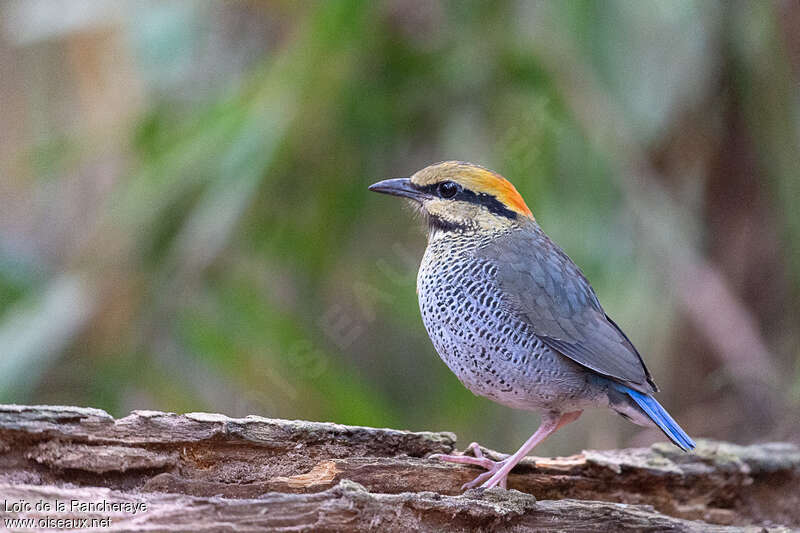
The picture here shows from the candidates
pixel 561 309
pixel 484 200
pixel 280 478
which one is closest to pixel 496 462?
pixel 561 309

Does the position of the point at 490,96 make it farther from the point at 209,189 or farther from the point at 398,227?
the point at 209,189

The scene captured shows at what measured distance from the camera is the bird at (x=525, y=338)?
182 inches

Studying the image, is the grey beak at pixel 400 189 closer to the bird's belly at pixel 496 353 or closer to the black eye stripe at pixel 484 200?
the black eye stripe at pixel 484 200

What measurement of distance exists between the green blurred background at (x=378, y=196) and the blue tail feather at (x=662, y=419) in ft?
9.80

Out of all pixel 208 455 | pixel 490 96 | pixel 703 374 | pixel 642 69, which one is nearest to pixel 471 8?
pixel 490 96

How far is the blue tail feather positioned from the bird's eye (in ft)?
4.54

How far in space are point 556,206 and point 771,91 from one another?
202 centimetres

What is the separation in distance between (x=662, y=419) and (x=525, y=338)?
75 cm

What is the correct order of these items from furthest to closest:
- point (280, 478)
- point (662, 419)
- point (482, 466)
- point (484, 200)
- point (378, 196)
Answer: point (378, 196) → point (484, 200) → point (482, 466) → point (662, 419) → point (280, 478)

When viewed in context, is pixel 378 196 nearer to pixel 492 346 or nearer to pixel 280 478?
pixel 492 346

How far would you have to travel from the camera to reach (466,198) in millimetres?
5230

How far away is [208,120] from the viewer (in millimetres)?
7758

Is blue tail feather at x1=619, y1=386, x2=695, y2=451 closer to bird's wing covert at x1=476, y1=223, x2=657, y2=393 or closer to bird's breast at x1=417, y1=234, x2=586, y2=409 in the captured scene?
bird's wing covert at x1=476, y1=223, x2=657, y2=393

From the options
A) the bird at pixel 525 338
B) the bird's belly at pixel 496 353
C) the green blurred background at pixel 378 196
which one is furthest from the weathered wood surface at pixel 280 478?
the green blurred background at pixel 378 196
